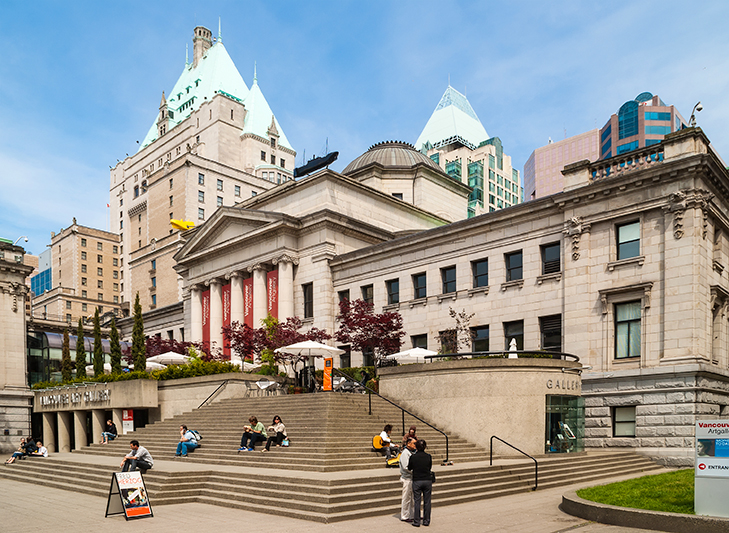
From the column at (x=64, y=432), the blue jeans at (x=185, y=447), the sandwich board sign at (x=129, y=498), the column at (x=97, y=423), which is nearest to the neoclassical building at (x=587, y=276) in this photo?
the column at (x=97, y=423)

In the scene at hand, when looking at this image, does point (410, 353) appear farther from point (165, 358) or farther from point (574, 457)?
point (165, 358)

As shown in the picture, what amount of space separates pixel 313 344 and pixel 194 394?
7175mm

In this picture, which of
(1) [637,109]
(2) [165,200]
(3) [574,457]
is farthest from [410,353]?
(1) [637,109]

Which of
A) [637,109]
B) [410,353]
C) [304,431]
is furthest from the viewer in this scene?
[637,109]

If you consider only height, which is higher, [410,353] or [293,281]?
[293,281]

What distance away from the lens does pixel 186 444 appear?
84.5 feet

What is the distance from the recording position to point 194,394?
3528cm

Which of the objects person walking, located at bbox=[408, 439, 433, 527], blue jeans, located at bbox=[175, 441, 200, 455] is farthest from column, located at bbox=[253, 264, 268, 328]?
person walking, located at bbox=[408, 439, 433, 527]

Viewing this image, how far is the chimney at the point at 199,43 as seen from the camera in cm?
13612

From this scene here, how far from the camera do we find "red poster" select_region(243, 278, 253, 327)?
4822cm

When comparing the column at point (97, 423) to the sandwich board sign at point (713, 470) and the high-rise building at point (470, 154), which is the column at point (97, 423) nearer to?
the sandwich board sign at point (713, 470)

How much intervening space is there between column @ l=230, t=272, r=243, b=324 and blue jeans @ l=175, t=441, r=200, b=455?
76.8 ft

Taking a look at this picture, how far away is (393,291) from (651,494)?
26.8 meters

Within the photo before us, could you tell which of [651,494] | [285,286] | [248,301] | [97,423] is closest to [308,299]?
[285,286]
